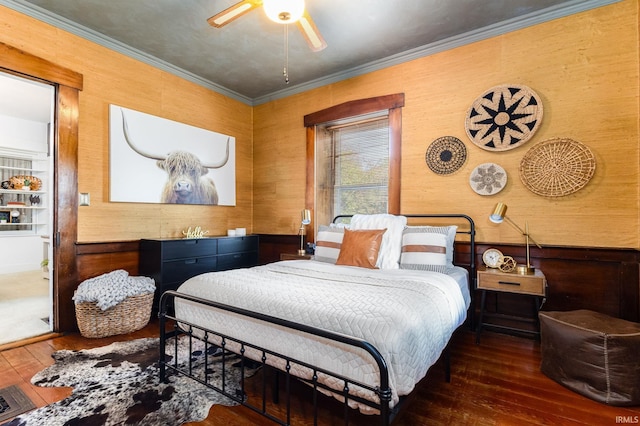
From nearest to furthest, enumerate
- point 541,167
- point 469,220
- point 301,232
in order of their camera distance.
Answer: point 541,167, point 469,220, point 301,232

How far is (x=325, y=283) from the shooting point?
2.13m

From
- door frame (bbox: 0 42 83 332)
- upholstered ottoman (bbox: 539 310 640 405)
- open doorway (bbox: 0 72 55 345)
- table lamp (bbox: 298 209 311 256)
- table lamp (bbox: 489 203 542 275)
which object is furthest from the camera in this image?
open doorway (bbox: 0 72 55 345)

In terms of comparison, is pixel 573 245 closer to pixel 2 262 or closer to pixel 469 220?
pixel 469 220

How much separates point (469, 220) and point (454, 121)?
1.05 metres

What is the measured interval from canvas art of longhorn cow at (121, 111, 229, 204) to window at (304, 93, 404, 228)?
1355 millimetres

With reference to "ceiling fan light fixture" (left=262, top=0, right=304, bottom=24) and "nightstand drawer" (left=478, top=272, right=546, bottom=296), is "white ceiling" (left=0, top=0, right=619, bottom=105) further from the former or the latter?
"nightstand drawer" (left=478, top=272, right=546, bottom=296)

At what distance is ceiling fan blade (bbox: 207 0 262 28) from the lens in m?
2.13

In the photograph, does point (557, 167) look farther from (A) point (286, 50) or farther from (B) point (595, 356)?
(A) point (286, 50)

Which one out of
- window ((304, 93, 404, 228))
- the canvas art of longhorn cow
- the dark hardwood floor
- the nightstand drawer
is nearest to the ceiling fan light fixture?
window ((304, 93, 404, 228))

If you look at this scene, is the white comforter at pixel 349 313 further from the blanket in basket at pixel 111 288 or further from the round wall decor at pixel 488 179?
the round wall decor at pixel 488 179

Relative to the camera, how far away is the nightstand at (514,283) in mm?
2479

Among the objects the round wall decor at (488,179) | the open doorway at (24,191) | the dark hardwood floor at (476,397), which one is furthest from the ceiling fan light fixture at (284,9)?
the open doorway at (24,191)

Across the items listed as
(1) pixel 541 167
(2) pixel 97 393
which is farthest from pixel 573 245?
(2) pixel 97 393

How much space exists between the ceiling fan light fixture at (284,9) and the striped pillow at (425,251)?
2.02 meters
